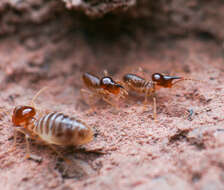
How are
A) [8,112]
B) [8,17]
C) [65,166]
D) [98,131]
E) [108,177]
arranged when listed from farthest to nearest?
1. [8,17]
2. [8,112]
3. [98,131]
4. [65,166]
5. [108,177]

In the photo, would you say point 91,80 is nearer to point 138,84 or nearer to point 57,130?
point 138,84

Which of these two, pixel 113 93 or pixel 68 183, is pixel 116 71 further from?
pixel 68 183

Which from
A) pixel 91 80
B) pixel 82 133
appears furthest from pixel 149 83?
pixel 82 133

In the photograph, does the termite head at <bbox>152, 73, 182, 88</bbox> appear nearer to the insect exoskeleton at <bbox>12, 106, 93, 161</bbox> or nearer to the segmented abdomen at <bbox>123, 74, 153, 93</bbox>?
the segmented abdomen at <bbox>123, 74, 153, 93</bbox>

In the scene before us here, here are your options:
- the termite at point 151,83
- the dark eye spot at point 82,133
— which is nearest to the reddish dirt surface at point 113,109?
the termite at point 151,83

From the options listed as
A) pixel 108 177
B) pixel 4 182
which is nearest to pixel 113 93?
pixel 108 177

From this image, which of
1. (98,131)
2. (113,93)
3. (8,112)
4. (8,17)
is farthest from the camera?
(8,17)

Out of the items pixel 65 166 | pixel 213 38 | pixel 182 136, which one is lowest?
pixel 65 166
